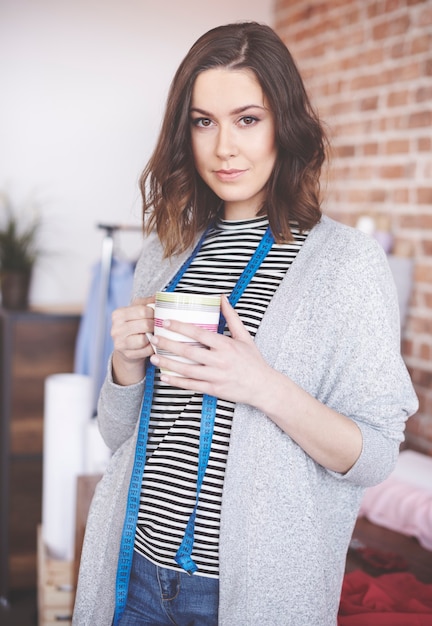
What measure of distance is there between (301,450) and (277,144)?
53cm

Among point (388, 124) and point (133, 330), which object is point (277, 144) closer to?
point (133, 330)

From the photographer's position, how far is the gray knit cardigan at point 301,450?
1044 millimetres

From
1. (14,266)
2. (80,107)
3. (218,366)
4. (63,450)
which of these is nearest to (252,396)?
(218,366)

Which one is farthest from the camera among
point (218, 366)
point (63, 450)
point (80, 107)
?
point (80, 107)

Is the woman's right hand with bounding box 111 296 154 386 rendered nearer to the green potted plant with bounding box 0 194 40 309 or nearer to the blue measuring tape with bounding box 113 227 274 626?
the blue measuring tape with bounding box 113 227 274 626

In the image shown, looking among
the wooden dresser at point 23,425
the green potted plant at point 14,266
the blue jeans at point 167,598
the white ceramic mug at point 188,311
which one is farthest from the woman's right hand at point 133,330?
the green potted plant at point 14,266

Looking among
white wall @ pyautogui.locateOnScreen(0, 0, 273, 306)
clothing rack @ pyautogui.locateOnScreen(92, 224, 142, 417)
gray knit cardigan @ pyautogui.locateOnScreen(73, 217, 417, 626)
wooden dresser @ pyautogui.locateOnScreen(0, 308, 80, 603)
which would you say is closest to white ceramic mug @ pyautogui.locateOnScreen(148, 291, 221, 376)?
gray knit cardigan @ pyautogui.locateOnScreen(73, 217, 417, 626)

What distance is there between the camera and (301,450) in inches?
42.3

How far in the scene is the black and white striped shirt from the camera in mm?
1083

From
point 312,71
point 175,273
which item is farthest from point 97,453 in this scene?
point 312,71

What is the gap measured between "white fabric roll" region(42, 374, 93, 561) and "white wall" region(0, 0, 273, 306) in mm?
945

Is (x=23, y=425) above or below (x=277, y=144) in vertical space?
below

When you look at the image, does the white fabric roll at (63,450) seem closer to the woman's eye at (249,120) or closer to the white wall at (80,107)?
the white wall at (80,107)

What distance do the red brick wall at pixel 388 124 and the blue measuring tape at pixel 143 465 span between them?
133 centimetres
